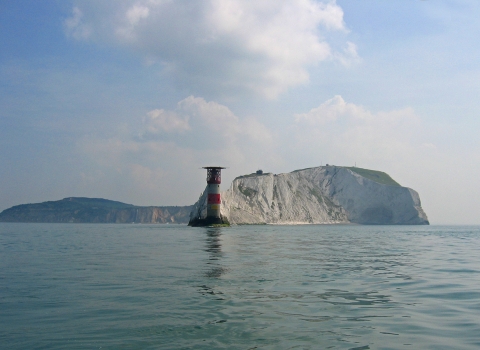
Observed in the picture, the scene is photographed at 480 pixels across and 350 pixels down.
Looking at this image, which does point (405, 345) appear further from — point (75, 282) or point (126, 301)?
point (75, 282)

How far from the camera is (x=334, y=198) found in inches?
6422

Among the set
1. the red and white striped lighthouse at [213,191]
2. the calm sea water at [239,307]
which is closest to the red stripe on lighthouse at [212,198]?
the red and white striped lighthouse at [213,191]

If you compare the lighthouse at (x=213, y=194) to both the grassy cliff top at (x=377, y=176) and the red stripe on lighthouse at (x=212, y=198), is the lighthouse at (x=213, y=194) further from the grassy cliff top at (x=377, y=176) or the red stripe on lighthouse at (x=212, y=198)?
Answer: the grassy cliff top at (x=377, y=176)

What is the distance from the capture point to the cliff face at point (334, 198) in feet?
454

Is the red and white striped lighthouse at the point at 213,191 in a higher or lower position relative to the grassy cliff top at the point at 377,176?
lower

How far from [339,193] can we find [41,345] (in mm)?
162264

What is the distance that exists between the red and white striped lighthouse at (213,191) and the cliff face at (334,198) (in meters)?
44.6

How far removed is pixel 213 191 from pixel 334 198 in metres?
86.1

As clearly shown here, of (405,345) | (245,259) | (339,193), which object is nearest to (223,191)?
(339,193)

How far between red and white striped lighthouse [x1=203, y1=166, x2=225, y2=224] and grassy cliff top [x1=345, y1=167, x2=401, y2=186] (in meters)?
101

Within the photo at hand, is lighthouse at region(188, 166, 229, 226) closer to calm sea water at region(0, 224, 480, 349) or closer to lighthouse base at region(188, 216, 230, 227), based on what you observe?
lighthouse base at region(188, 216, 230, 227)

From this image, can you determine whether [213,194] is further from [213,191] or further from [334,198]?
[334,198]

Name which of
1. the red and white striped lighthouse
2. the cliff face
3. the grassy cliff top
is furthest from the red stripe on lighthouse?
the grassy cliff top

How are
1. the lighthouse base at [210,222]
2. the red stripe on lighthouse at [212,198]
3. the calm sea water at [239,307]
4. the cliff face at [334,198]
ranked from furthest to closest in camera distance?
the cliff face at [334,198] → the lighthouse base at [210,222] → the red stripe on lighthouse at [212,198] → the calm sea water at [239,307]
